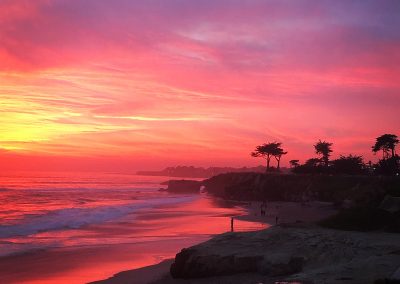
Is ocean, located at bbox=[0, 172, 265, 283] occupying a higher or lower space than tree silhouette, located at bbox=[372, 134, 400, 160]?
lower

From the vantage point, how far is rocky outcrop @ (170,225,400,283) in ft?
43.3

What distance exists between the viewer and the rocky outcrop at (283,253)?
1320 cm

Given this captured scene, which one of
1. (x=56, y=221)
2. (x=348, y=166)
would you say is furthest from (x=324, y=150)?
(x=56, y=221)

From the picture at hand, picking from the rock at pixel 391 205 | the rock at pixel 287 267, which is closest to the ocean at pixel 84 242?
the rock at pixel 287 267

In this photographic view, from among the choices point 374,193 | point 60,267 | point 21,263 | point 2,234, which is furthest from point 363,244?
point 2,234

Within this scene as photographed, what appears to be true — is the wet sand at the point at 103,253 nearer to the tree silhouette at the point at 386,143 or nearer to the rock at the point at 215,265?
the rock at the point at 215,265

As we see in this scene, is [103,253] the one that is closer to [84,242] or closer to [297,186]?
[84,242]

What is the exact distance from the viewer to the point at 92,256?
21.3 m

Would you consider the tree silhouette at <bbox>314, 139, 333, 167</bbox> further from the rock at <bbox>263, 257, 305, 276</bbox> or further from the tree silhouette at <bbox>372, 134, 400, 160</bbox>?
the rock at <bbox>263, 257, 305, 276</bbox>

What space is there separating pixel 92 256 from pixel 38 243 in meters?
5.60

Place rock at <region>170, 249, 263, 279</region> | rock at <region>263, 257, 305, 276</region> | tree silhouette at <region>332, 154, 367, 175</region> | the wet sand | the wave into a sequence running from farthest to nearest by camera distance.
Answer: tree silhouette at <region>332, 154, 367, 175</region> < the wave < the wet sand < rock at <region>170, 249, 263, 279</region> < rock at <region>263, 257, 305, 276</region>

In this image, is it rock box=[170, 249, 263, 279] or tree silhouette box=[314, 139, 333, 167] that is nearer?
rock box=[170, 249, 263, 279]

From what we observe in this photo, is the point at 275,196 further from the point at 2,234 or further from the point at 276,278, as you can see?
the point at 276,278

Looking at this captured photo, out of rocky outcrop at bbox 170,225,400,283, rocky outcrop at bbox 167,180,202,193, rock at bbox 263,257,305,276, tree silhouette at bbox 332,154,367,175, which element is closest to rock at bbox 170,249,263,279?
rocky outcrop at bbox 170,225,400,283
